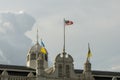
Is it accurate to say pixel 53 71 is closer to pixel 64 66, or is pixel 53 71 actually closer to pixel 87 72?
pixel 64 66

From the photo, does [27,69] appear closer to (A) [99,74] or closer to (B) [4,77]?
(B) [4,77]

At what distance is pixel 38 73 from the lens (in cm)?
10200

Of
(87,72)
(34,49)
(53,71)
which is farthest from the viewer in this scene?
(34,49)

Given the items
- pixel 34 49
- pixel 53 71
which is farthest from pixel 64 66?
pixel 34 49

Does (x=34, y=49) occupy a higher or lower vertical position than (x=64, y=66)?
higher

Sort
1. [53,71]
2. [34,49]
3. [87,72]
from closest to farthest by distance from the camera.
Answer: [53,71] < [87,72] < [34,49]

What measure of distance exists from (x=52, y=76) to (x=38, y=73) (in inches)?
140

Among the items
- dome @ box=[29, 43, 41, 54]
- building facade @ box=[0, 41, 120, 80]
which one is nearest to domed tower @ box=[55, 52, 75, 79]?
building facade @ box=[0, 41, 120, 80]

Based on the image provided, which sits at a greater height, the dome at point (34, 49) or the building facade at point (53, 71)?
the dome at point (34, 49)

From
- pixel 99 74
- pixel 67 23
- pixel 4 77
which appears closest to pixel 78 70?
pixel 99 74

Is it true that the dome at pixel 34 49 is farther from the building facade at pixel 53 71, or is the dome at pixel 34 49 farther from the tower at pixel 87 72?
the tower at pixel 87 72

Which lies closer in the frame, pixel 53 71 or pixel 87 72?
pixel 53 71

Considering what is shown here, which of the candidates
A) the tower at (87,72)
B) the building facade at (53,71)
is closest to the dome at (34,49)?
the building facade at (53,71)

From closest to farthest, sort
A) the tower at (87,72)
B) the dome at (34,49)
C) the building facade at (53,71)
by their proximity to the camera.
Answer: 1. the building facade at (53,71)
2. the tower at (87,72)
3. the dome at (34,49)
